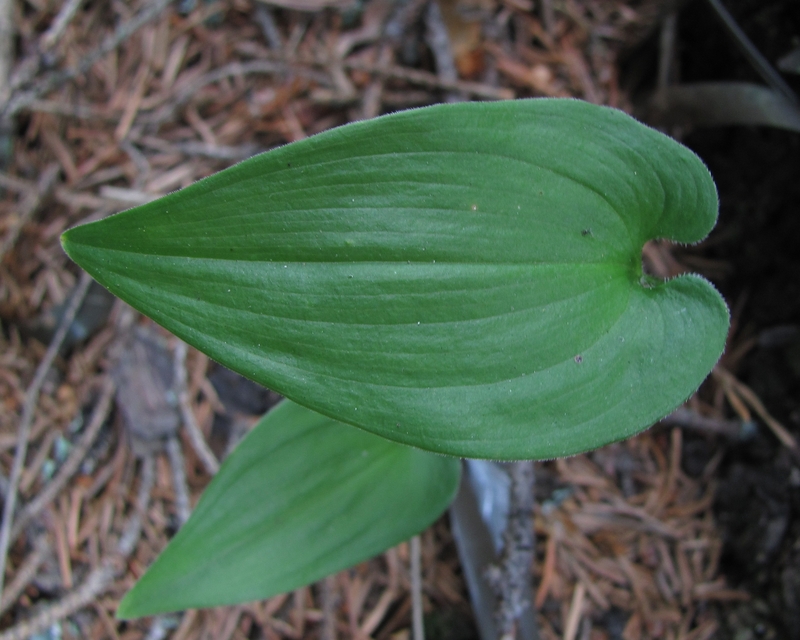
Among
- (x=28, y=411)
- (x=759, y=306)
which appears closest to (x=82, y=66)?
(x=28, y=411)

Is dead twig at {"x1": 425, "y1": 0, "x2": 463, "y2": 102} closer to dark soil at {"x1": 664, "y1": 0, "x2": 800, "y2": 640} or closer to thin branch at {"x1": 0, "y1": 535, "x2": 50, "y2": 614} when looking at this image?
dark soil at {"x1": 664, "y1": 0, "x2": 800, "y2": 640}

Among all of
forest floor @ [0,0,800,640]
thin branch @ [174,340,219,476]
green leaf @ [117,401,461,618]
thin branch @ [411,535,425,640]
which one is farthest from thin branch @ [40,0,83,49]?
thin branch @ [411,535,425,640]

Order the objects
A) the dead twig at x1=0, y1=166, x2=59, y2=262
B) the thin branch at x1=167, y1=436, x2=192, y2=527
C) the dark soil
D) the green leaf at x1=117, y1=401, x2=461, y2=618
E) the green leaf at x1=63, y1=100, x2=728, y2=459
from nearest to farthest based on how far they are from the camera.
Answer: the green leaf at x1=63, y1=100, x2=728, y2=459
the green leaf at x1=117, y1=401, x2=461, y2=618
the dark soil
the thin branch at x1=167, y1=436, x2=192, y2=527
the dead twig at x1=0, y1=166, x2=59, y2=262

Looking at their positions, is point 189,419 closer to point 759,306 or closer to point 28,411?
point 28,411

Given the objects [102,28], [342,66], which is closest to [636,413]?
[342,66]

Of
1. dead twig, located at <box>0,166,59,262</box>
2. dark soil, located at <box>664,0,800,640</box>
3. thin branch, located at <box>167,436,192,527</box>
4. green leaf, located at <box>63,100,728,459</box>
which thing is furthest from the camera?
dead twig, located at <box>0,166,59,262</box>

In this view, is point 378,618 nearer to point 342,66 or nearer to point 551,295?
point 551,295

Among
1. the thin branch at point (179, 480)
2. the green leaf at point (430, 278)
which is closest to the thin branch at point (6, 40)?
the thin branch at point (179, 480)
